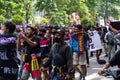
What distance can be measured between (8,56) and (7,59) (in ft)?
0.17

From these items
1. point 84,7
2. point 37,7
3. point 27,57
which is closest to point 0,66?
point 27,57

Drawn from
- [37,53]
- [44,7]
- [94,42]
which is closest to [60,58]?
[37,53]

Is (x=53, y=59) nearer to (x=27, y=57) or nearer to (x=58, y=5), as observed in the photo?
(x=27, y=57)

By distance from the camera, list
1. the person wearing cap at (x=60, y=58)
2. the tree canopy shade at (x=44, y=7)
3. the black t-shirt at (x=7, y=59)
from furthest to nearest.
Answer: the tree canopy shade at (x=44, y=7) → the person wearing cap at (x=60, y=58) → the black t-shirt at (x=7, y=59)

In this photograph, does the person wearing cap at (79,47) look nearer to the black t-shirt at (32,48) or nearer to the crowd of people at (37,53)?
the crowd of people at (37,53)

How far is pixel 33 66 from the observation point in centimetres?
809

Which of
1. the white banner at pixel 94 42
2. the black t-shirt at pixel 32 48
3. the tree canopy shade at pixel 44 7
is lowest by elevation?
the tree canopy shade at pixel 44 7

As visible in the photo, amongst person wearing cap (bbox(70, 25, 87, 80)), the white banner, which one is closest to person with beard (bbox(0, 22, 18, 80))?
person wearing cap (bbox(70, 25, 87, 80))

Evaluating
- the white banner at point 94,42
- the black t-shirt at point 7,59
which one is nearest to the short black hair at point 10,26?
the black t-shirt at point 7,59

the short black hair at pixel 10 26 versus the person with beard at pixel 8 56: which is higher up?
the short black hair at pixel 10 26

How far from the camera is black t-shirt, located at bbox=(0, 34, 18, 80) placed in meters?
6.39

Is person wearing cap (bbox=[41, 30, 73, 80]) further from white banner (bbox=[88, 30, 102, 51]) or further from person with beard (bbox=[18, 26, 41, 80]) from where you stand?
white banner (bbox=[88, 30, 102, 51])

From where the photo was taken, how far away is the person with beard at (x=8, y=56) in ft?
21.0

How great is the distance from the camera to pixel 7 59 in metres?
6.42
